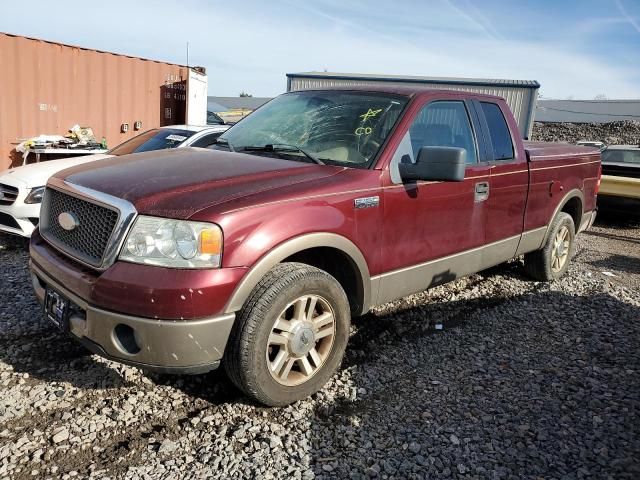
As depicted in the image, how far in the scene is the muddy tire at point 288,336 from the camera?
2666 mm

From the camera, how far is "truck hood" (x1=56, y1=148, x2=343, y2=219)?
2.61 metres

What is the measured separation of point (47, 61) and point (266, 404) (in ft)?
29.1

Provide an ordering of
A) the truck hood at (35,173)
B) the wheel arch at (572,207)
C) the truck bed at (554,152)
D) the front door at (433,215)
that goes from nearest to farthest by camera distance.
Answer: the front door at (433,215) → the truck bed at (554,152) → the wheel arch at (572,207) → the truck hood at (35,173)

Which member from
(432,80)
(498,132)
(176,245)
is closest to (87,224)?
(176,245)

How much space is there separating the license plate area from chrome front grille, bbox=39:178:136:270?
230 mm

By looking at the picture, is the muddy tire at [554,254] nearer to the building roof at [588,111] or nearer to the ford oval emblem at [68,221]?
the ford oval emblem at [68,221]

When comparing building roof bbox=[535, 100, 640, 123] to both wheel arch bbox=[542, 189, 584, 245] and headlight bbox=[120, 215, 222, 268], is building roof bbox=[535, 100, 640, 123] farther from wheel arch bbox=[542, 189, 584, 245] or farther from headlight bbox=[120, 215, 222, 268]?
headlight bbox=[120, 215, 222, 268]

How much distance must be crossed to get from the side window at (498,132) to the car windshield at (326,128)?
1096mm

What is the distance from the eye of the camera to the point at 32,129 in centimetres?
930

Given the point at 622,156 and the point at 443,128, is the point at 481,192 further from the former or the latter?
the point at 622,156

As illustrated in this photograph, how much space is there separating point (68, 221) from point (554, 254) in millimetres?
4668

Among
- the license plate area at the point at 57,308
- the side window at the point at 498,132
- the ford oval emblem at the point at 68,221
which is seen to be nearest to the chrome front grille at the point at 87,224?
the ford oval emblem at the point at 68,221

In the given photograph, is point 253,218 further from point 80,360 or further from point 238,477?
point 80,360

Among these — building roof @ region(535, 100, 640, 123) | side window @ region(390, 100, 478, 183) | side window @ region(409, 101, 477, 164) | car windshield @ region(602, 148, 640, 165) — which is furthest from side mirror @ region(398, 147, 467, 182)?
building roof @ region(535, 100, 640, 123)
